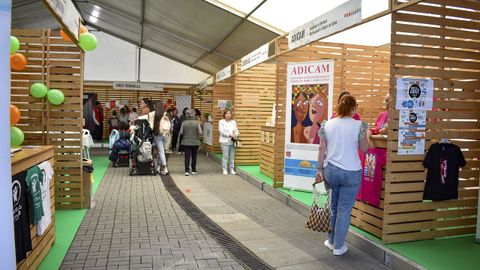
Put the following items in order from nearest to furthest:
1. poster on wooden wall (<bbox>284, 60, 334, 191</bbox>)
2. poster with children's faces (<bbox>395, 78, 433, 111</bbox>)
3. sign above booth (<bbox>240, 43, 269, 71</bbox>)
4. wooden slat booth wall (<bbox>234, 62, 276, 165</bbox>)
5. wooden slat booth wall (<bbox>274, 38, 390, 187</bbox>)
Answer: poster with children's faces (<bbox>395, 78, 433, 111</bbox>) → poster on wooden wall (<bbox>284, 60, 334, 191</bbox>) → wooden slat booth wall (<bbox>274, 38, 390, 187</bbox>) → sign above booth (<bbox>240, 43, 269, 71</bbox>) → wooden slat booth wall (<bbox>234, 62, 276, 165</bbox>)

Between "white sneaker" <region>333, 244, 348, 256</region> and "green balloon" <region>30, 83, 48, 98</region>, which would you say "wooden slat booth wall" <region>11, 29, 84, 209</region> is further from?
"white sneaker" <region>333, 244, 348, 256</region>

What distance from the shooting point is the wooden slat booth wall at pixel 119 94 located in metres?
20.9

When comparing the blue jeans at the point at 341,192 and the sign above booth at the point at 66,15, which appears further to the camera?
the blue jeans at the point at 341,192

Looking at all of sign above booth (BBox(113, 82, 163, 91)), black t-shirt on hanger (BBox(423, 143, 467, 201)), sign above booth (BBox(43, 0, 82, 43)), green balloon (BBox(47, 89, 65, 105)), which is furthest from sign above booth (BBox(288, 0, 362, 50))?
sign above booth (BBox(113, 82, 163, 91))

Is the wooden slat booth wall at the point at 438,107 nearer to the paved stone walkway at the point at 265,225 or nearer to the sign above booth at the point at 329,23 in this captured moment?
the sign above booth at the point at 329,23

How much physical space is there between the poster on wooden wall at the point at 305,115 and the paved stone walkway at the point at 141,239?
2.24 metres

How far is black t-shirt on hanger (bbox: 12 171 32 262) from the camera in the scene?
295cm

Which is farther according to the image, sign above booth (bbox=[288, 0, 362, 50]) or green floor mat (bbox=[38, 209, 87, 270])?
sign above booth (bbox=[288, 0, 362, 50])

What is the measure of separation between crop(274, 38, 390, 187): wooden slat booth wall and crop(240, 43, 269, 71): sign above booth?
63cm

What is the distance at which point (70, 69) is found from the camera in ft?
19.5

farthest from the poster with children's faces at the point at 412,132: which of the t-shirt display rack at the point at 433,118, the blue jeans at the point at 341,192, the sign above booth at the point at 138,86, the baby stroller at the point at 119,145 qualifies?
the sign above booth at the point at 138,86

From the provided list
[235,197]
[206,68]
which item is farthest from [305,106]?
[206,68]

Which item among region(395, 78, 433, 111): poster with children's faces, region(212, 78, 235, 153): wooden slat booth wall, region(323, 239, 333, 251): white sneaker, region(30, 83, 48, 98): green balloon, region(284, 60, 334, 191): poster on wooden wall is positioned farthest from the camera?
region(212, 78, 235, 153): wooden slat booth wall

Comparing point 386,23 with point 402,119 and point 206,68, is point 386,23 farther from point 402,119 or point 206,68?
point 206,68
